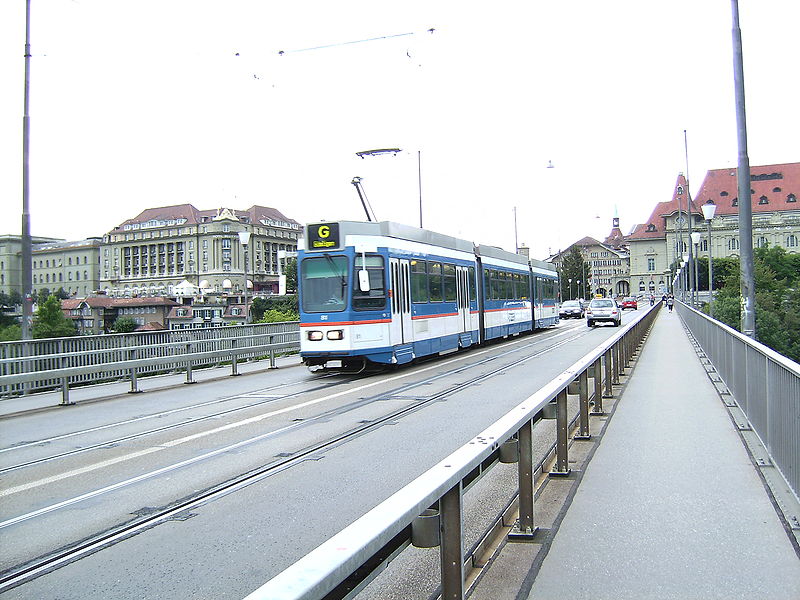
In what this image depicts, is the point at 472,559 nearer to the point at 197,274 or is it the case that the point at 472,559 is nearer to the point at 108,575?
the point at 108,575

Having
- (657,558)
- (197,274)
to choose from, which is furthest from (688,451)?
(197,274)

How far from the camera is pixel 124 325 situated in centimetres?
2503

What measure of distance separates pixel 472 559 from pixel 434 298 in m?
16.3

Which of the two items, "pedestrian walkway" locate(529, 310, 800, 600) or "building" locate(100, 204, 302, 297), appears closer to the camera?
"pedestrian walkway" locate(529, 310, 800, 600)

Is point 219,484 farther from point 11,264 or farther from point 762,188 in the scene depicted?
point 762,188

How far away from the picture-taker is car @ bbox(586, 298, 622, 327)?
44719mm

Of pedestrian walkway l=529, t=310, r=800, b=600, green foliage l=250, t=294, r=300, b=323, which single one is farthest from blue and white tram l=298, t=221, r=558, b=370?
green foliage l=250, t=294, r=300, b=323

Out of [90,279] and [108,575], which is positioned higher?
[90,279]

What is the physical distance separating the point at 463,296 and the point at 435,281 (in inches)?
111

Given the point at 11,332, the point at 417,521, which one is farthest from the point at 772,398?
the point at 11,332

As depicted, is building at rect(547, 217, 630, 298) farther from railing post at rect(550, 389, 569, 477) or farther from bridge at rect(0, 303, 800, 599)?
railing post at rect(550, 389, 569, 477)

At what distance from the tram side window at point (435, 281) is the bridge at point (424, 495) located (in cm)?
752

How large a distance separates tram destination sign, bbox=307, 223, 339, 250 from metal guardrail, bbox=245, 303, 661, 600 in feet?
37.1

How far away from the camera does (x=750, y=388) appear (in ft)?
29.3
